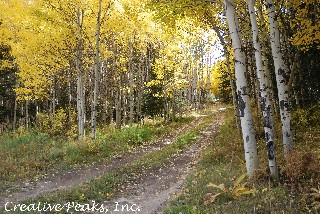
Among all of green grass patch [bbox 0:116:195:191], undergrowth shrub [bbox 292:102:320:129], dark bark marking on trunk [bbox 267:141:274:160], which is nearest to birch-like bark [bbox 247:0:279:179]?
dark bark marking on trunk [bbox 267:141:274:160]

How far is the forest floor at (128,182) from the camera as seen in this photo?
7.68m

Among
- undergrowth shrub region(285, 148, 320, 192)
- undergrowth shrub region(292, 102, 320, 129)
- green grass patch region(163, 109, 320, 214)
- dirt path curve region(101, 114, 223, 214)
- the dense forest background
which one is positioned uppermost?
the dense forest background

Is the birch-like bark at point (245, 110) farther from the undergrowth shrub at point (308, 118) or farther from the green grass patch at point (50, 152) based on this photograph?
the green grass patch at point (50, 152)

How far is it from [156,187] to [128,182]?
3.50ft

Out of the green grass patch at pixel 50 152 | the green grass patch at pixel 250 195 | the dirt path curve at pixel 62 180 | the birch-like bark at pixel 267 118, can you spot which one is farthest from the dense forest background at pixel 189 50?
the dirt path curve at pixel 62 180

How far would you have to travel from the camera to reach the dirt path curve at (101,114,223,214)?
284 inches

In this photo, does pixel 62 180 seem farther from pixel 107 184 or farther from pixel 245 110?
pixel 245 110

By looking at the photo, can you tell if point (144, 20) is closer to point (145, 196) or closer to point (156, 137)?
point (156, 137)

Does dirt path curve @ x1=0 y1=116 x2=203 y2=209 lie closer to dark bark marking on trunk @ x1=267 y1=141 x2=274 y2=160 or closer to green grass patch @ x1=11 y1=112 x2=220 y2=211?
green grass patch @ x1=11 y1=112 x2=220 y2=211

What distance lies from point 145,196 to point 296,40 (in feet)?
22.8

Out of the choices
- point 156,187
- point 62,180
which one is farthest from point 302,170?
point 62,180

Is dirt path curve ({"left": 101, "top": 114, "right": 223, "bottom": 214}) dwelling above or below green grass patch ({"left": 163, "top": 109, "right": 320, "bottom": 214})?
below

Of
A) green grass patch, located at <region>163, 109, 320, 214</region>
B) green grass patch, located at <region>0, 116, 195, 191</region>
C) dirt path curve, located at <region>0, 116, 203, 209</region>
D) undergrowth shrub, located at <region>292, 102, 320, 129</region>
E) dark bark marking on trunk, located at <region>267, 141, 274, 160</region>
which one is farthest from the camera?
undergrowth shrub, located at <region>292, 102, 320, 129</region>

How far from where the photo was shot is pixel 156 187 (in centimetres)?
880
